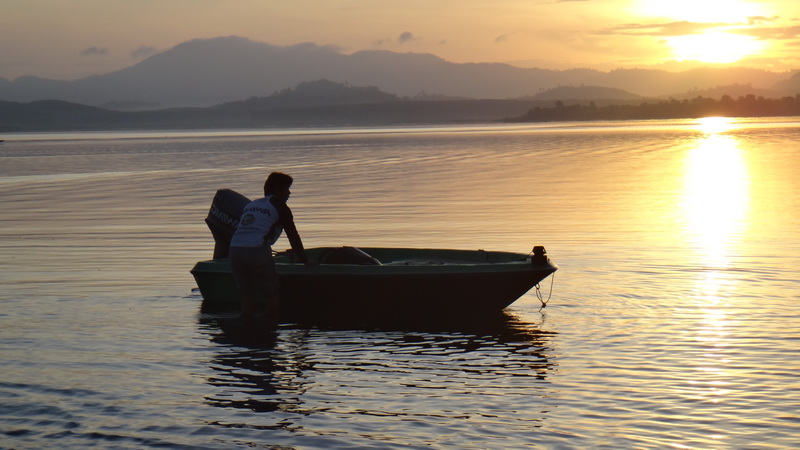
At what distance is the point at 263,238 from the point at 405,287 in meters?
2.33

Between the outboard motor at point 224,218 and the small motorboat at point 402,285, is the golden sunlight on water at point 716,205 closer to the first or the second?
the small motorboat at point 402,285

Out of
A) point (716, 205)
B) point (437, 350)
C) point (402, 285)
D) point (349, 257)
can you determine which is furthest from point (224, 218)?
point (716, 205)

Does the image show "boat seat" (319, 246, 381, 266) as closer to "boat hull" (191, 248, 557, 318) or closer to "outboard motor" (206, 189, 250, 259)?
"boat hull" (191, 248, 557, 318)

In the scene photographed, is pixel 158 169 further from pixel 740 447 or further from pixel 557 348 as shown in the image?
pixel 740 447

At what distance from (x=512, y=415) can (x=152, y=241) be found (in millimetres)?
15984

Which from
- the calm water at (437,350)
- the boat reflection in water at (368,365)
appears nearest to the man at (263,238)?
the boat reflection in water at (368,365)

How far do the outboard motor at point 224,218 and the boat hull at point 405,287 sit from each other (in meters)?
1.85

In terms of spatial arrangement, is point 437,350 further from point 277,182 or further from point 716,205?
point 716,205

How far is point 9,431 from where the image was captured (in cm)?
936

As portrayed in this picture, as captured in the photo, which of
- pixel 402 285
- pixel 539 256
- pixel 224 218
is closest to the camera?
pixel 539 256

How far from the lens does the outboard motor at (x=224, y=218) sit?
17.1 metres

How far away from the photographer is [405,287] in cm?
1501

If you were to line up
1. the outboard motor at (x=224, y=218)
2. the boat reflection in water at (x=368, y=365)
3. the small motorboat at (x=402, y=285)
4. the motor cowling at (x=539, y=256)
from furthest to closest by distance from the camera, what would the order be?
the outboard motor at (x=224, y=218)
the small motorboat at (x=402, y=285)
the motor cowling at (x=539, y=256)
the boat reflection in water at (x=368, y=365)

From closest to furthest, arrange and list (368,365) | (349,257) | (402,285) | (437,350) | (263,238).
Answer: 1. (368,365)
2. (437,350)
3. (263,238)
4. (402,285)
5. (349,257)
